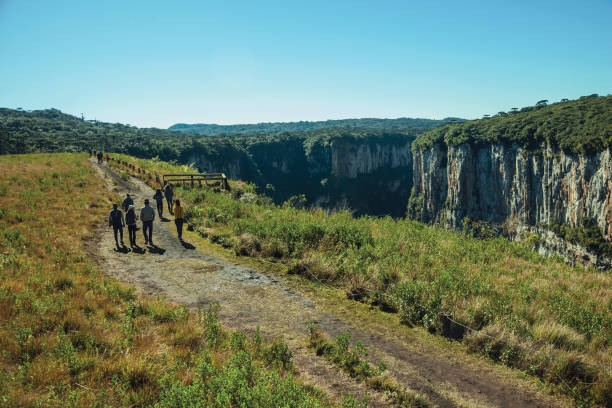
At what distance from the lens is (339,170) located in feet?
519

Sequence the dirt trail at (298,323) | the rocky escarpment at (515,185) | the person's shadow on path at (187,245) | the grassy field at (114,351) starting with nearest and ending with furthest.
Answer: the grassy field at (114,351)
the dirt trail at (298,323)
the person's shadow on path at (187,245)
the rocky escarpment at (515,185)

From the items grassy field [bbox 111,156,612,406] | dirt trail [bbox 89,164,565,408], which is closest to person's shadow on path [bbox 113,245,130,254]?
dirt trail [bbox 89,164,565,408]

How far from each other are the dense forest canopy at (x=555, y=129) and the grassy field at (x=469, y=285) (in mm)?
67103

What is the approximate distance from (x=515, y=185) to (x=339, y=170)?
83.9 meters

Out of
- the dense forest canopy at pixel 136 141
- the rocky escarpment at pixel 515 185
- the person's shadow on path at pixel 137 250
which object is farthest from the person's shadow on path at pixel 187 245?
the dense forest canopy at pixel 136 141

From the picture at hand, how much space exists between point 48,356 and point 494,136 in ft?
334

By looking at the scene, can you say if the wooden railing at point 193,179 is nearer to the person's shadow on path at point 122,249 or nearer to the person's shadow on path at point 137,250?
the person's shadow on path at point 137,250

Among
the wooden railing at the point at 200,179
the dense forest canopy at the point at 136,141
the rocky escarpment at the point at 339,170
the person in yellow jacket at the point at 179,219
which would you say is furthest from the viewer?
the rocky escarpment at the point at 339,170

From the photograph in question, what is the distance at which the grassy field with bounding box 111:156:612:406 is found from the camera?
216 inches

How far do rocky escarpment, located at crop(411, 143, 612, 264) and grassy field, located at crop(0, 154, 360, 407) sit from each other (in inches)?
1994

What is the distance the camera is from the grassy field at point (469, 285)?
549 cm

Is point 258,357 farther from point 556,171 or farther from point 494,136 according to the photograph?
point 494,136

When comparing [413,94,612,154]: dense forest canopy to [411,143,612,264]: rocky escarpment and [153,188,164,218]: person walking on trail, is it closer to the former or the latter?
[411,143,612,264]: rocky escarpment

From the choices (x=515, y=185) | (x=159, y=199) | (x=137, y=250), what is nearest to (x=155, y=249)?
(x=137, y=250)
